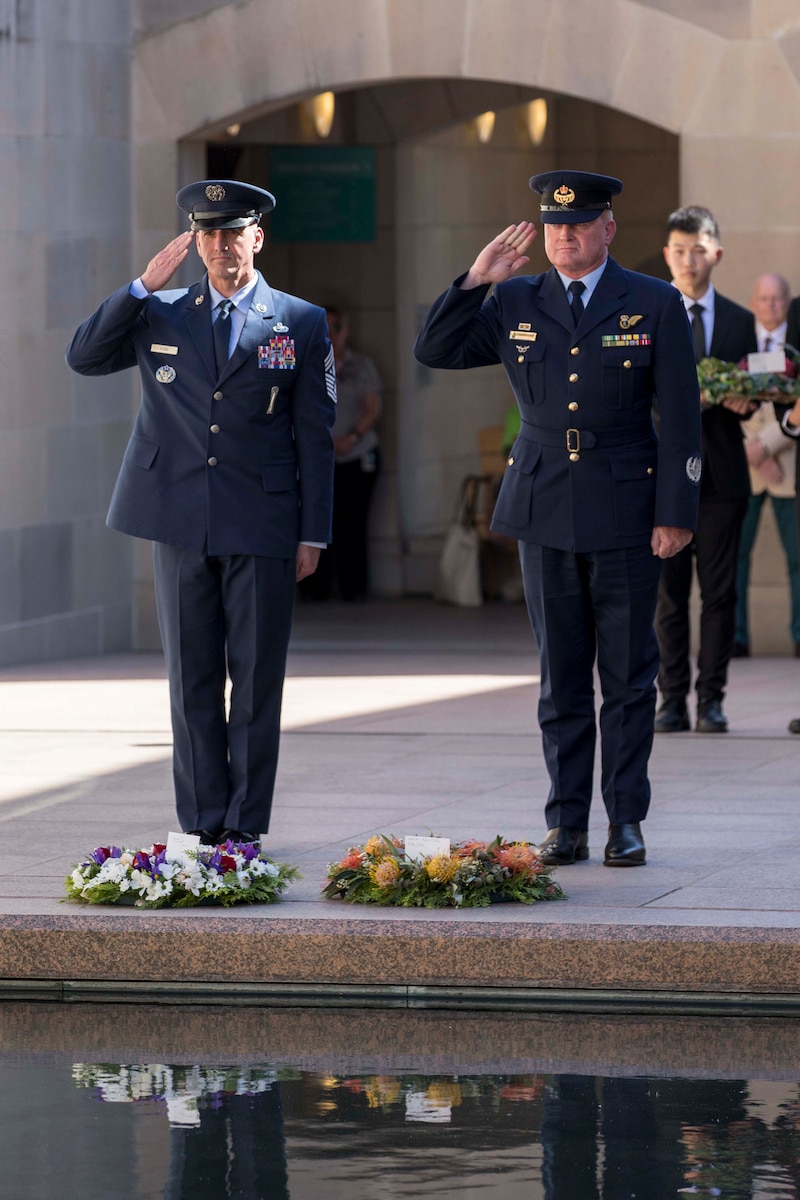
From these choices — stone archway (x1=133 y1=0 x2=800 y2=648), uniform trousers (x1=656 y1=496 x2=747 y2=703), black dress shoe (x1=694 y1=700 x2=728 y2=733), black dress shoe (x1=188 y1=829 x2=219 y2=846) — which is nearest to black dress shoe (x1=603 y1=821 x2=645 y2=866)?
black dress shoe (x1=188 y1=829 x2=219 y2=846)

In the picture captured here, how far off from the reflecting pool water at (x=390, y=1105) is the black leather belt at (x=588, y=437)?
1.66 meters

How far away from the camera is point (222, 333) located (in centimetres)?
623

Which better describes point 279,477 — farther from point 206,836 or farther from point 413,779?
point 413,779

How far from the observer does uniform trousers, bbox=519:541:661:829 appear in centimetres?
618

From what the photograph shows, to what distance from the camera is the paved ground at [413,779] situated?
5824 mm

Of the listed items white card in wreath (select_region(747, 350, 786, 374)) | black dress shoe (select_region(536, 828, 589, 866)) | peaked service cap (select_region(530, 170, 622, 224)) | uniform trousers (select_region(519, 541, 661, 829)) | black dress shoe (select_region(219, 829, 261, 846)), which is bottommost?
black dress shoe (select_region(536, 828, 589, 866))

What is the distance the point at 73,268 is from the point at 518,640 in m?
3.33

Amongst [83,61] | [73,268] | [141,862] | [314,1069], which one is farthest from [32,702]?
[314,1069]

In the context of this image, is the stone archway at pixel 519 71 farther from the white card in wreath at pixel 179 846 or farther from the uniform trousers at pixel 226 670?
the white card in wreath at pixel 179 846

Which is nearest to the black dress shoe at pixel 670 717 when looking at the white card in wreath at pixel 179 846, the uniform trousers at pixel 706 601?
the uniform trousers at pixel 706 601

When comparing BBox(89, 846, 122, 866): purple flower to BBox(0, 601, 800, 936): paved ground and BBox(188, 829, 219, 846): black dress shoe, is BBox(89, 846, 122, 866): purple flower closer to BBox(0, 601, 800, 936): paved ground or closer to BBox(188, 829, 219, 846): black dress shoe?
BBox(0, 601, 800, 936): paved ground

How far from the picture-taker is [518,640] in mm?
13125

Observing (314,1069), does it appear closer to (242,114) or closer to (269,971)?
(269,971)

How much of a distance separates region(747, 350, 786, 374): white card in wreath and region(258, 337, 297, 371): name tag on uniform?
3056 mm
